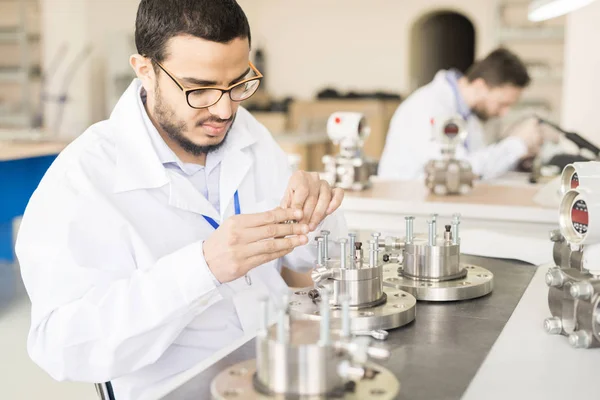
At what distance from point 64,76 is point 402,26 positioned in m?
4.86

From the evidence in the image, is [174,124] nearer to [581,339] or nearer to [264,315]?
[264,315]

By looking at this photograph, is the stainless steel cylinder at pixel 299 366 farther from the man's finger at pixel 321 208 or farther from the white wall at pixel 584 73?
the white wall at pixel 584 73

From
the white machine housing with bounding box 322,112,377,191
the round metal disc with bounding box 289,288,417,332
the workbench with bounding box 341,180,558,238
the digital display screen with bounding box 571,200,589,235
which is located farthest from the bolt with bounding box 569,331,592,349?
the white machine housing with bounding box 322,112,377,191

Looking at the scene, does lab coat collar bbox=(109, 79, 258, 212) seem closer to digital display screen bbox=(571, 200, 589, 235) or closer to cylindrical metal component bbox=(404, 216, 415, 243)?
cylindrical metal component bbox=(404, 216, 415, 243)

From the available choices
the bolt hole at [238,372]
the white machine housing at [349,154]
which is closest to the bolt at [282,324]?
the bolt hole at [238,372]

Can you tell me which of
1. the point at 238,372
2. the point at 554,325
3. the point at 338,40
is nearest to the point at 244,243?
the point at 238,372

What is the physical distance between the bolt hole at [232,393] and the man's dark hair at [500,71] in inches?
150

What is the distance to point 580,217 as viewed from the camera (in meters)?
1.28

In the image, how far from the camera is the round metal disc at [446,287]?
1521 millimetres

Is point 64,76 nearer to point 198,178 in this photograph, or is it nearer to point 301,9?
point 301,9

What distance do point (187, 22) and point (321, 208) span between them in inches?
21.2

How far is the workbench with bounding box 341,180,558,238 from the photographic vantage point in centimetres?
278

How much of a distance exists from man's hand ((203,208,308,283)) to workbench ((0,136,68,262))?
355 centimetres

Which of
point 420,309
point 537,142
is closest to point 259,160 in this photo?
point 420,309
